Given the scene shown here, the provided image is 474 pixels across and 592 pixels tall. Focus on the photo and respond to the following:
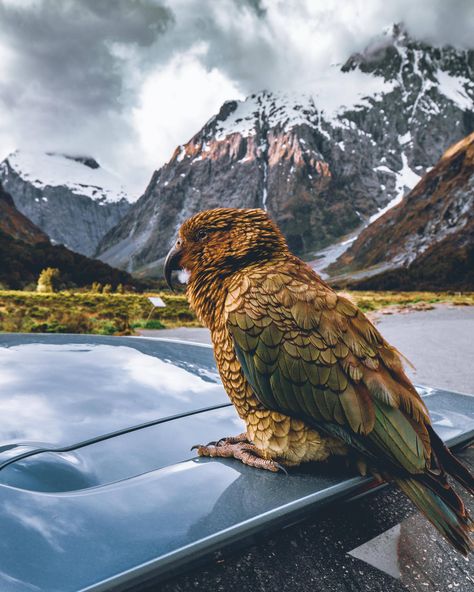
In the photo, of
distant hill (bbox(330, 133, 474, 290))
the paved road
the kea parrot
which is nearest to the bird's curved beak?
the kea parrot

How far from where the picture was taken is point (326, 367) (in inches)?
24.8

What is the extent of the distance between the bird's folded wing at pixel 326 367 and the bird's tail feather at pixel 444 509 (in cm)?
3

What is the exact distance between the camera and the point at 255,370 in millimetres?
685

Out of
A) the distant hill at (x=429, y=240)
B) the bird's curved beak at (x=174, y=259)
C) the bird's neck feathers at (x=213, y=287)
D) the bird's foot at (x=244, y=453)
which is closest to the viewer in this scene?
the bird's foot at (x=244, y=453)

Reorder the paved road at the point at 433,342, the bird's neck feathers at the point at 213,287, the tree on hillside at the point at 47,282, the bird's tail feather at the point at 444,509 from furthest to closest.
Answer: the tree on hillside at the point at 47,282 < the paved road at the point at 433,342 < the bird's neck feathers at the point at 213,287 < the bird's tail feather at the point at 444,509

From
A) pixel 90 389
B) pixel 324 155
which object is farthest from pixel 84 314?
pixel 324 155

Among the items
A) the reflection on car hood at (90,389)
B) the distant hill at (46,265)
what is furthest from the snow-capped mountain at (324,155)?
the reflection on car hood at (90,389)

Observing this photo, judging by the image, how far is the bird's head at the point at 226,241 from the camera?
2.69 ft

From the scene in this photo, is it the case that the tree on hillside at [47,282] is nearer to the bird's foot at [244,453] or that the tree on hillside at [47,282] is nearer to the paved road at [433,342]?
the paved road at [433,342]

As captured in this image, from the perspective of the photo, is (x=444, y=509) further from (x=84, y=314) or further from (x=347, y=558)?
(x=84, y=314)

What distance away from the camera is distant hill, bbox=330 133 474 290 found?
21320mm

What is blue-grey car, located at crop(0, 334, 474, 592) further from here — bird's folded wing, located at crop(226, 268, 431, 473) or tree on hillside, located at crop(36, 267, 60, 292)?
tree on hillside, located at crop(36, 267, 60, 292)

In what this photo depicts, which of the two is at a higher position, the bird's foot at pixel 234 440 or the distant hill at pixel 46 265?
the distant hill at pixel 46 265

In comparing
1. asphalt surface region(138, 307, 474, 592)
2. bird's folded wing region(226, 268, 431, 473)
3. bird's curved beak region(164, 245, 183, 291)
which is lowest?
asphalt surface region(138, 307, 474, 592)
